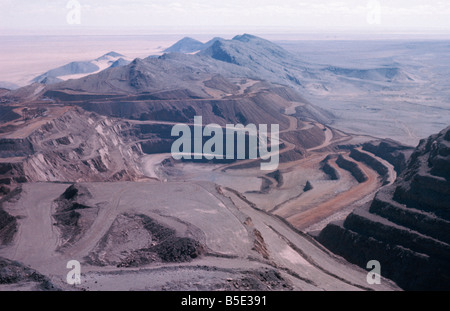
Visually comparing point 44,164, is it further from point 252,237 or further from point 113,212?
point 252,237

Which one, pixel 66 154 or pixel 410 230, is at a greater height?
pixel 410 230

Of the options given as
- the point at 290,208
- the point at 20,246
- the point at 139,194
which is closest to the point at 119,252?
the point at 20,246

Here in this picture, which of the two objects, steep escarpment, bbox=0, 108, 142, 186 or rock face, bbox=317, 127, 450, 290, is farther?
steep escarpment, bbox=0, 108, 142, 186

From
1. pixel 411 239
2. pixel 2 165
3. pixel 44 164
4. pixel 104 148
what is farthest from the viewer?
pixel 104 148

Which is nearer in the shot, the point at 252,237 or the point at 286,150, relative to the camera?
the point at 252,237

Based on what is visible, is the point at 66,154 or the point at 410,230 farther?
the point at 66,154

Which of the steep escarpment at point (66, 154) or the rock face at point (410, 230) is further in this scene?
the steep escarpment at point (66, 154)
